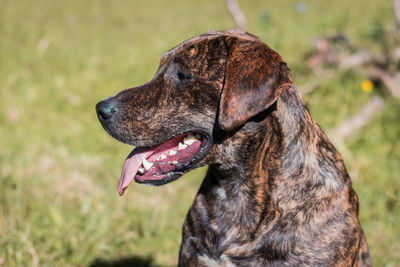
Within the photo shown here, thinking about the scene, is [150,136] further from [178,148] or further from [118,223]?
[118,223]

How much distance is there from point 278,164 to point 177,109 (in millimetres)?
607

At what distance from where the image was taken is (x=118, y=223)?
14.0 ft

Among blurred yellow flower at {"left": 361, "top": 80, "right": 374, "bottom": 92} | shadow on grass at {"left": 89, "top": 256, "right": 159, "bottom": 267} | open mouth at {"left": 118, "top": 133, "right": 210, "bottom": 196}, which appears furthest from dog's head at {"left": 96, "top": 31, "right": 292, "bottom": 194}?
blurred yellow flower at {"left": 361, "top": 80, "right": 374, "bottom": 92}

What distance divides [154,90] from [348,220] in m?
1.25

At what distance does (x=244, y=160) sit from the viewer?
2.65 metres

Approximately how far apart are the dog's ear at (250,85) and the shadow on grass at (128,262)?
193 centimetres

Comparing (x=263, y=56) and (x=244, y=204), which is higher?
(x=263, y=56)

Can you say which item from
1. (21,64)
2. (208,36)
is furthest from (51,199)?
(21,64)

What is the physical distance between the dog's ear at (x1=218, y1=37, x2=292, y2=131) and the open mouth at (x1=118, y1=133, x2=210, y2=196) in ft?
1.09

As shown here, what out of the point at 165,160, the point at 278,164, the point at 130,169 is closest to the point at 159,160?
the point at 165,160

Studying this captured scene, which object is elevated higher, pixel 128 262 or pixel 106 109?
pixel 106 109

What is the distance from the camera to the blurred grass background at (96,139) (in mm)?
3887

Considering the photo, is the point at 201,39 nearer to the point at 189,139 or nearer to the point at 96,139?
the point at 189,139

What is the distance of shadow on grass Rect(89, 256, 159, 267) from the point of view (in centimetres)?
375
